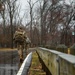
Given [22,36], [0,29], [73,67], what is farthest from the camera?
[0,29]

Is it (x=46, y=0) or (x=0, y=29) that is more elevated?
(x=46, y=0)

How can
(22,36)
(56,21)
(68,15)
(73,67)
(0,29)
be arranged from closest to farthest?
(73,67), (22,36), (68,15), (56,21), (0,29)

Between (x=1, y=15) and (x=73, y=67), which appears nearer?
(x=73, y=67)

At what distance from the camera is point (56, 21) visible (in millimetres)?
83938

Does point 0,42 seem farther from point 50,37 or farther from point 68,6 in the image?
point 68,6

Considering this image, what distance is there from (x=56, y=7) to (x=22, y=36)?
60881mm

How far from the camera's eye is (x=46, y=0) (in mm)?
81125

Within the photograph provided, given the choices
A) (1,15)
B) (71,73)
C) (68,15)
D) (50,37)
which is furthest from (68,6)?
(71,73)

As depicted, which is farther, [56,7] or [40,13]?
[40,13]

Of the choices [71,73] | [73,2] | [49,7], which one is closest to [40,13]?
[49,7]

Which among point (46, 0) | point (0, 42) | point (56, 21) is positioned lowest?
point (0, 42)

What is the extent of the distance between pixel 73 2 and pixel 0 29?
Answer: 31.4 metres

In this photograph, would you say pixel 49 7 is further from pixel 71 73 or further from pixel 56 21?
pixel 71 73

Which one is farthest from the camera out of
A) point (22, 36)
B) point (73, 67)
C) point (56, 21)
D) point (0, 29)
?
point (0, 29)
